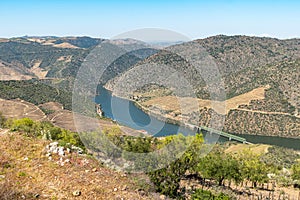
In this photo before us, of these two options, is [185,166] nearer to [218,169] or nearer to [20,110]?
[218,169]

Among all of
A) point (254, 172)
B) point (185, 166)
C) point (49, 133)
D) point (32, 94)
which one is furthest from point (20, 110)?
point (185, 166)

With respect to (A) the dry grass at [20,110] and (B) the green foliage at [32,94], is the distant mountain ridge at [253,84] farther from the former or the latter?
(A) the dry grass at [20,110]

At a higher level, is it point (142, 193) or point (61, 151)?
point (61, 151)

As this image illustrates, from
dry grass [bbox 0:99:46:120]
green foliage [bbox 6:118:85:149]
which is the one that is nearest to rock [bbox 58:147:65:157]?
green foliage [bbox 6:118:85:149]

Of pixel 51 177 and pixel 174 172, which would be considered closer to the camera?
pixel 51 177

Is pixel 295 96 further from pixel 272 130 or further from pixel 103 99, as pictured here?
pixel 103 99

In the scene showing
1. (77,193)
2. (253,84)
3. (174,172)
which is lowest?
(253,84)

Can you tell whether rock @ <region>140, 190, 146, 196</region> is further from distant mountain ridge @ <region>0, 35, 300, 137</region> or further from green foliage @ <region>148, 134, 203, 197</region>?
distant mountain ridge @ <region>0, 35, 300, 137</region>

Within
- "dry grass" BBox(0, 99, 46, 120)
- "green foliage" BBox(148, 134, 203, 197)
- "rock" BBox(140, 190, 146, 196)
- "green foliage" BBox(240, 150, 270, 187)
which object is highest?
"rock" BBox(140, 190, 146, 196)
